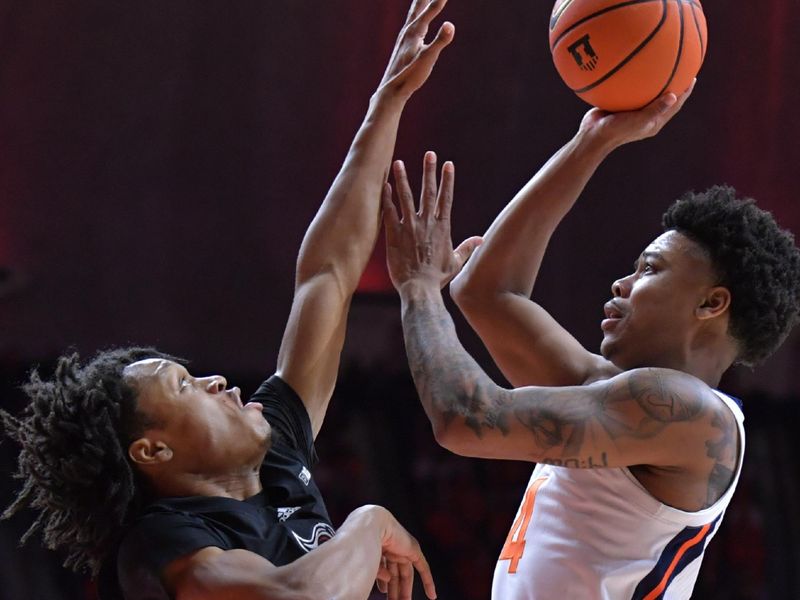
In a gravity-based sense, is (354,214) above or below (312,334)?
above

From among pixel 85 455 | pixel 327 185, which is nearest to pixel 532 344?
pixel 85 455

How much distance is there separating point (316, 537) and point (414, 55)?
1.10 meters

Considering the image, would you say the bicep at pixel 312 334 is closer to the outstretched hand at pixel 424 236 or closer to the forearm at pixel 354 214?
the forearm at pixel 354 214

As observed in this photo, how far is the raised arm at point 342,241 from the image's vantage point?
94.3 inches

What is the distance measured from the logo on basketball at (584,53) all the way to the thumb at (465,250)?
0.47 m

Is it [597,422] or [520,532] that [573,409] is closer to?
[597,422]

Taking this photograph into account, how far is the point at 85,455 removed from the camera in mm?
2088

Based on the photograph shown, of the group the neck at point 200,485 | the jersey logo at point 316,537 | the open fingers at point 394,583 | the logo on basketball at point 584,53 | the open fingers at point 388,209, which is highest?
the logo on basketball at point 584,53

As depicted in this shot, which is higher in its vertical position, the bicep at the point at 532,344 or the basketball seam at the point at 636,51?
the basketball seam at the point at 636,51

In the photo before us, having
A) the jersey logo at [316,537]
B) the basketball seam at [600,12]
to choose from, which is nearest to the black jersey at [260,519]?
the jersey logo at [316,537]

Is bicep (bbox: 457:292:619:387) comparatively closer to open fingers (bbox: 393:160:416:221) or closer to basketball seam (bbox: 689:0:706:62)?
open fingers (bbox: 393:160:416:221)

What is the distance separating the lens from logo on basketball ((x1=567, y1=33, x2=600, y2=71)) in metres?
2.28

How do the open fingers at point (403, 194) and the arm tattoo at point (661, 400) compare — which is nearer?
the arm tattoo at point (661, 400)

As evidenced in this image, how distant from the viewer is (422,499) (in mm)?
5586
